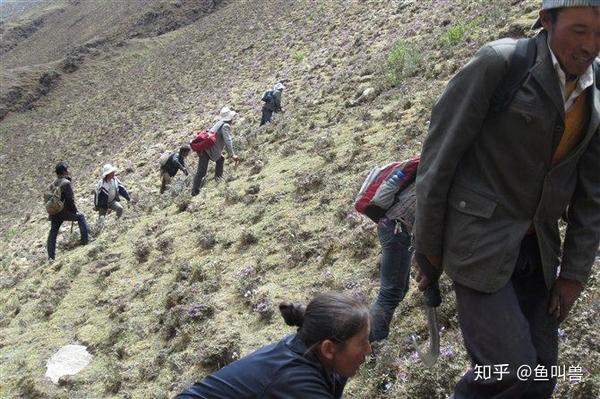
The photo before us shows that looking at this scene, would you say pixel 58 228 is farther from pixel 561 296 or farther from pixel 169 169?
pixel 561 296

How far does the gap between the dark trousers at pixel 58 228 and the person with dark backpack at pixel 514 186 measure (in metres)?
10.9

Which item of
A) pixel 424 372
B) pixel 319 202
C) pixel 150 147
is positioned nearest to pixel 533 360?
pixel 424 372

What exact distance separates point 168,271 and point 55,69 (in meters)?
46.4

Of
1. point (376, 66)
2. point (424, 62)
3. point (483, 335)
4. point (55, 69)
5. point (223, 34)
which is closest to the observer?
point (483, 335)

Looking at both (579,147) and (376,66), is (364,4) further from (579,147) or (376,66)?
(579,147)

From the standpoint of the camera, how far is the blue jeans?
4109mm

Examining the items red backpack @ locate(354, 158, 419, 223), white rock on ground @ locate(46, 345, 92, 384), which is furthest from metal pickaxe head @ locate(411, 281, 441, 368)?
white rock on ground @ locate(46, 345, 92, 384)

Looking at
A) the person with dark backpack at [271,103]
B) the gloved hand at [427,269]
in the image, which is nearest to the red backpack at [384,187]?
the gloved hand at [427,269]

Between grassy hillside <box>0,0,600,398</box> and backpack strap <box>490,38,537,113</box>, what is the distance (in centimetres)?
195

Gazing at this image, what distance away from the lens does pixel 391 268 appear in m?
4.23

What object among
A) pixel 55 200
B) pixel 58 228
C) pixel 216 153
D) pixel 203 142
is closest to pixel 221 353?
pixel 203 142

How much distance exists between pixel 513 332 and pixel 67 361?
619 cm

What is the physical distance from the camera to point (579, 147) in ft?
8.81

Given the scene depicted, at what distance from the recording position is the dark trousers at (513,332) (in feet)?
8.61
